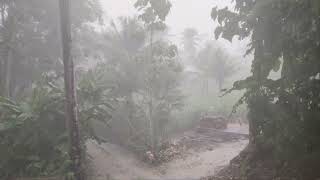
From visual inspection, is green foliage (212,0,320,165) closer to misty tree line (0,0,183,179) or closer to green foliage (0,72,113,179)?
misty tree line (0,0,183,179)

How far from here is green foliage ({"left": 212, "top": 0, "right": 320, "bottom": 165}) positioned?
6.91 metres

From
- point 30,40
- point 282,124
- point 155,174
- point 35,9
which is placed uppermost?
point 35,9

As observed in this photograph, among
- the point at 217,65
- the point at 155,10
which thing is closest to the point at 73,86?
the point at 155,10

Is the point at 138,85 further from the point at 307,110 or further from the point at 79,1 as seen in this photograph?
the point at 307,110

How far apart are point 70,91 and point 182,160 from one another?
24.0 ft

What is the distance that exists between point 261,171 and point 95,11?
698 inches

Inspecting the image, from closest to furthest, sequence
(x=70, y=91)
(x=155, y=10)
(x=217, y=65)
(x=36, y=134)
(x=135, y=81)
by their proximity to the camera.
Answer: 1. (x=70, y=91)
2. (x=36, y=134)
3. (x=155, y=10)
4. (x=135, y=81)
5. (x=217, y=65)

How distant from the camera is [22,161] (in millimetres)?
13266

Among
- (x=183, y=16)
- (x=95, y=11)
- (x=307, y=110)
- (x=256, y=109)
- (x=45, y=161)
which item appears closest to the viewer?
(x=307, y=110)

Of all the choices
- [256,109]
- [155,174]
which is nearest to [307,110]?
[256,109]

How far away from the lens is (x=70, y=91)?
10.8 m

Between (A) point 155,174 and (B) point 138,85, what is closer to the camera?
(A) point 155,174

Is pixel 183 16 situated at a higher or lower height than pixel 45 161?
higher

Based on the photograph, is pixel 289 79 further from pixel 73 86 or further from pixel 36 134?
pixel 36 134
